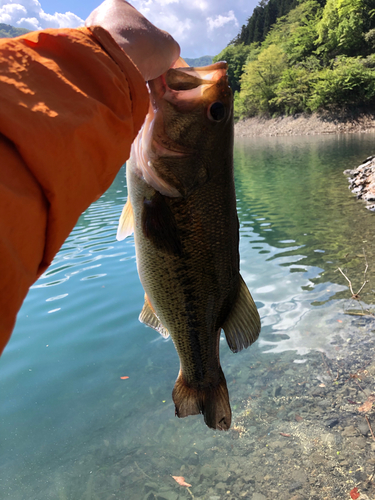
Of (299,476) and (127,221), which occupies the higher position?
(127,221)

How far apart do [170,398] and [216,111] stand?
4439mm

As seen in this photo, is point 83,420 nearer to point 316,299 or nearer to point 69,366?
point 69,366

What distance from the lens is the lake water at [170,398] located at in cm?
396

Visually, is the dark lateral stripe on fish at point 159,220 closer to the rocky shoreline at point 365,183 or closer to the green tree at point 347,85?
the rocky shoreline at point 365,183

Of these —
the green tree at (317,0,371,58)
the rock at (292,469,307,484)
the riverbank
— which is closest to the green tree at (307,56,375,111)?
the riverbank

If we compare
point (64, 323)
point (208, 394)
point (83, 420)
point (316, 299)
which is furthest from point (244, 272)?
point (208, 394)

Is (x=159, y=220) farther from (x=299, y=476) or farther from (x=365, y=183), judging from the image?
(x=365, y=183)

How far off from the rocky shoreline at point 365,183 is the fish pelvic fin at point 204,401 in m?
12.9

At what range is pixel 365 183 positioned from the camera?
15.7 m

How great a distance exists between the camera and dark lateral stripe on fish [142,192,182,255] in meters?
2.02

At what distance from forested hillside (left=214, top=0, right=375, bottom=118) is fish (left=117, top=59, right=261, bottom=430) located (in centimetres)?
5616

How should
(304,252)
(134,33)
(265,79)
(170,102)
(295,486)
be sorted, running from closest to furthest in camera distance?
(134,33), (170,102), (295,486), (304,252), (265,79)

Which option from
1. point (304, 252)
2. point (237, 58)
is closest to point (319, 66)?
point (237, 58)

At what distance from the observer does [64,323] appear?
803 centimetres
